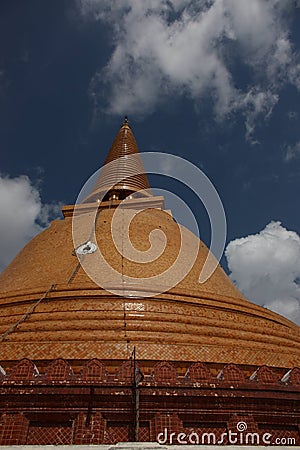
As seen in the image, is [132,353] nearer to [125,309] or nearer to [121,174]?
[125,309]

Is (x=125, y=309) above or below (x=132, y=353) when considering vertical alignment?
above

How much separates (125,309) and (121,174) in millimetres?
14219

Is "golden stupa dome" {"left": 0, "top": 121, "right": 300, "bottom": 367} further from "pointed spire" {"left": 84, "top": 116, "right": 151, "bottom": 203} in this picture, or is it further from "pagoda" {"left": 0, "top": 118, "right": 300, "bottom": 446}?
"pointed spire" {"left": 84, "top": 116, "right": 151, "bottom": 203}

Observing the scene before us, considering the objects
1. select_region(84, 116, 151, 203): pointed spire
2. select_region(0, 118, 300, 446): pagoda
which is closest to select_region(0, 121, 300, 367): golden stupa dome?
select_region(0, 118, 300, 446): pagoda

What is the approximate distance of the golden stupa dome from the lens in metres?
9.47

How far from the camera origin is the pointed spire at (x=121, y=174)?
2292 cm

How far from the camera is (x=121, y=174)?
24.1 m

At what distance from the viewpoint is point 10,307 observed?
1185 centimetres

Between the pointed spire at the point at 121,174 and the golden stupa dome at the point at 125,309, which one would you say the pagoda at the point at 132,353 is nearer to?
the golden stupa dome at the point at 125,309

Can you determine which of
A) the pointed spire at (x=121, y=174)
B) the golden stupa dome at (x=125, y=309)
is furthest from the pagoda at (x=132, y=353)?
the pointed spire at (x=121, y=174)

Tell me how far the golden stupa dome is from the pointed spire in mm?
5665

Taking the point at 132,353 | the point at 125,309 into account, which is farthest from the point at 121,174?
the point at 132,353

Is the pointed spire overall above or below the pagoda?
above

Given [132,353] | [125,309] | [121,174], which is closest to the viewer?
[132,353]
